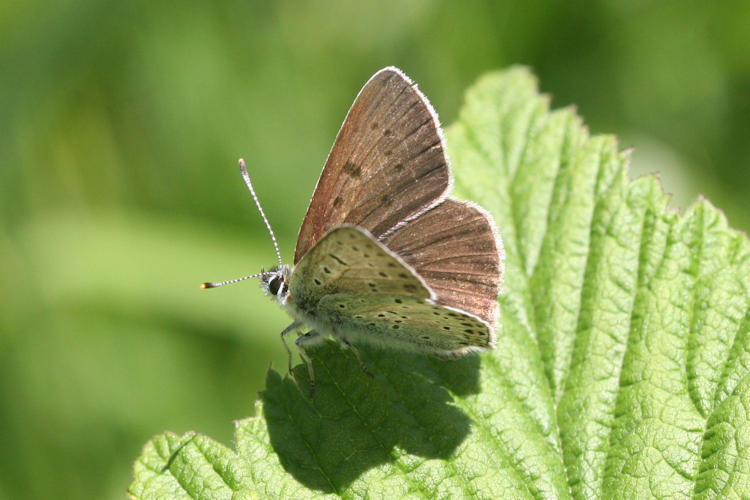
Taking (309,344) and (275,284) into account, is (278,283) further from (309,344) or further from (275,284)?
(309,344)

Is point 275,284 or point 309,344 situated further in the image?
point 275,284

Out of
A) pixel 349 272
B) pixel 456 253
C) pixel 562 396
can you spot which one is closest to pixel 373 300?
pixel 349 272

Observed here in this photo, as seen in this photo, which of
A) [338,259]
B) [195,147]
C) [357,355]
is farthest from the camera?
[195,147]

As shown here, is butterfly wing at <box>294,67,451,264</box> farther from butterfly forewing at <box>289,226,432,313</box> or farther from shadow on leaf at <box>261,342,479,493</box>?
shadow on leaf at <box>261,342,479,493</box>

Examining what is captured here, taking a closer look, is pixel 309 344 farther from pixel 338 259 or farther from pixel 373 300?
pixel 338 259

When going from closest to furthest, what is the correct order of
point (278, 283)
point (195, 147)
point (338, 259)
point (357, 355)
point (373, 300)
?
point (338, 259)
point (373, 300)
point (357, 355)
point (278, 283)
point (195, 147)

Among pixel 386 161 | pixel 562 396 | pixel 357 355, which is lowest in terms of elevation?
pixel 562 396

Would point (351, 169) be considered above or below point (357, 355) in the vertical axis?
above

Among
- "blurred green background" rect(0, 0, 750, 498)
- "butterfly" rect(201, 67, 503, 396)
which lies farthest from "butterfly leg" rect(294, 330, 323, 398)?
"blurred green background" rect(0, 0, 750, 498)

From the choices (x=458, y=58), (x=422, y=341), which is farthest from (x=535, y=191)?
(x=458, y=58)
